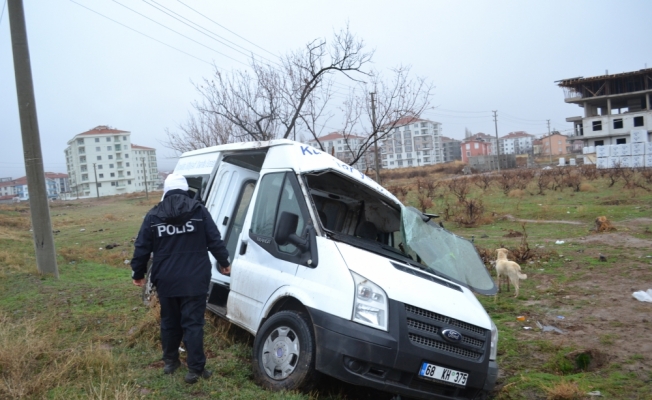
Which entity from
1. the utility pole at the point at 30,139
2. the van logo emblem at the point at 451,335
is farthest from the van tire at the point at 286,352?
the utility pole at the point at 30,139

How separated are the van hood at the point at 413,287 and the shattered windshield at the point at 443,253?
12.5 inches

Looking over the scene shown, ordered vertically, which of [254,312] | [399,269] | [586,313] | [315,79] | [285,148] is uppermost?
[315,79]

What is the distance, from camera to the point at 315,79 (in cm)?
1401

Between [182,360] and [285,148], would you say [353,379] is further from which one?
[285,148]

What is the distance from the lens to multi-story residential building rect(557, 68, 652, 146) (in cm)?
6756

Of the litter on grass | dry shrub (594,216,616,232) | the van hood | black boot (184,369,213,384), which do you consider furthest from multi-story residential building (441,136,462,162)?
black boot (184,369,213,384)

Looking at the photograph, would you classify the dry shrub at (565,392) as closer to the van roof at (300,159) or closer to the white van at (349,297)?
the white van at (349,297)

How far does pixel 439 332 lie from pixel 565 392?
1.33 metres

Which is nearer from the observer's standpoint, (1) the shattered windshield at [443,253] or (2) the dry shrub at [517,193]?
(1) the shattered windshield at [443,253]

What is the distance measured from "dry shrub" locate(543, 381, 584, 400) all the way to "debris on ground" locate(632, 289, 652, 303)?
336 cm

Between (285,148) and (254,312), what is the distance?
1591 mm

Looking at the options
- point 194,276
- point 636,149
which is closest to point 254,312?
point 194,276

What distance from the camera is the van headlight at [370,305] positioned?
394 cm

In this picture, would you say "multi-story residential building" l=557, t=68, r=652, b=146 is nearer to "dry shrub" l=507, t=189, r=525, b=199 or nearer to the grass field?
"dry shrub" l=507, t=189, r=525, b=199
